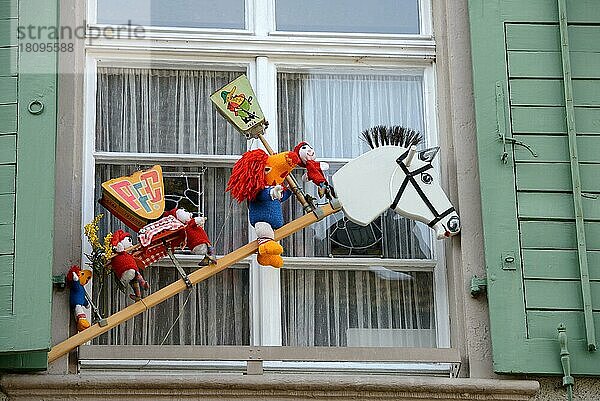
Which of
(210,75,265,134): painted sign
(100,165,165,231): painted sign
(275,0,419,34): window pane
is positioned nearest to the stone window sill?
(100,165,165,231): painted sign

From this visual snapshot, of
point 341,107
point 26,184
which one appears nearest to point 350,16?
point 341,107

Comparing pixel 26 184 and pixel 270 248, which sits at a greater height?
pixel 26 184

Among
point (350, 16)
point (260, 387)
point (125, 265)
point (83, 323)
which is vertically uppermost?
point (350, 16)

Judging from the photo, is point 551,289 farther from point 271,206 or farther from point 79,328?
point 79,328

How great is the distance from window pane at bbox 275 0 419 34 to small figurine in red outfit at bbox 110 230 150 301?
1.29m

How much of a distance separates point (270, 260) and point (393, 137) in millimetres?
794

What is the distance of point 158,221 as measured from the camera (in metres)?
5.14

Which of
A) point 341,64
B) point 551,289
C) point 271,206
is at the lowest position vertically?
point 551,289

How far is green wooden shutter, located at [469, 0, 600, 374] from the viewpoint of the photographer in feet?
16.7

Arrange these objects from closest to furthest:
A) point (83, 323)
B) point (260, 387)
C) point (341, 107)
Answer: point (260, 387) < point (83, 323) < point (341, 107)

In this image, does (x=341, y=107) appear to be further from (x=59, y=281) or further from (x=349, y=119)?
(x=59, y=281)

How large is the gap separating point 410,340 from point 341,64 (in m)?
1.23

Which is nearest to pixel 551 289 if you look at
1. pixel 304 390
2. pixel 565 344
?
pixel 565 344

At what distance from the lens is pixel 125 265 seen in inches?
201
